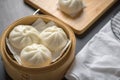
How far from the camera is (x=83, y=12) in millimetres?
757

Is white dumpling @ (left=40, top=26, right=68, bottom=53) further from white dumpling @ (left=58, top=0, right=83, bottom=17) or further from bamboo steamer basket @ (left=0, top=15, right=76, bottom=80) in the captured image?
white dumpling @ (left=58, top=0, right=83, bottom=17)

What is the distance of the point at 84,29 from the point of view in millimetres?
718

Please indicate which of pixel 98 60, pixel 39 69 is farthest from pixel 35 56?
pixel 98 60

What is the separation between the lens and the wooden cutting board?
720mm

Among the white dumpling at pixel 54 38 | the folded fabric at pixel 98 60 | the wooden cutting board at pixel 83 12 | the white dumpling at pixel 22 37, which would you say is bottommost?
the folded fabric at pixel 98 60

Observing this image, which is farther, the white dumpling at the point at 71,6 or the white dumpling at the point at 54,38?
the white dumpling at the point at 71,6

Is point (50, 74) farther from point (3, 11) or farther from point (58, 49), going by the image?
point (3, 11)

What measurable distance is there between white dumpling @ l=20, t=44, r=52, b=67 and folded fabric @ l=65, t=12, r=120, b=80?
0.28 feet

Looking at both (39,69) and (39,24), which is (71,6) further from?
(39,69)

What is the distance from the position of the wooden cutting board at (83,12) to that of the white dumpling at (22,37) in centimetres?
15

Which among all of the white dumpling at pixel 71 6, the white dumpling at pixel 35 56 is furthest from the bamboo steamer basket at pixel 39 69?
the white dumpling at pixel 71 6

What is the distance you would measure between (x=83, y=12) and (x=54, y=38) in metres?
0.20

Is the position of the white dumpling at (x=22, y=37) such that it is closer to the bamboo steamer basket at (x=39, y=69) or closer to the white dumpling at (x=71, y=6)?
the bamboo steamer basket at (x=39, y=69)

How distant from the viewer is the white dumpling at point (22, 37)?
1.93 ft
